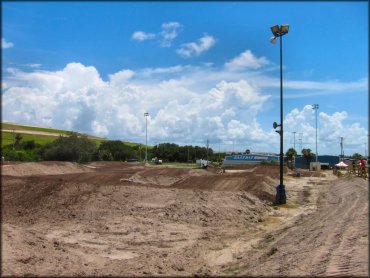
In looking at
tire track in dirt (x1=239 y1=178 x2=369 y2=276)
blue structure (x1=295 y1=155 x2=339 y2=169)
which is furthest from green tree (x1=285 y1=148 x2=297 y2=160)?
tire track in dirt (x1=239 y1=178 x2=369 y2=276)

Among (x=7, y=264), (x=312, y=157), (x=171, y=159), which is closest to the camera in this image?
(x=7, y=264)

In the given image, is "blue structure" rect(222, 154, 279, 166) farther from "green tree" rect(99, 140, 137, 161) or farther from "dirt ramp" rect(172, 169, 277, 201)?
"dirt ramp" rect(172, 169, 277, 201)

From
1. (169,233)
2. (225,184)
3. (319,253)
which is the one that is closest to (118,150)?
(225,184)

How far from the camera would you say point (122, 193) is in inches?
857

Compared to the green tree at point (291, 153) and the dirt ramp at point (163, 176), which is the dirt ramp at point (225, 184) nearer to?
the dirt ramp at point (163, 176)

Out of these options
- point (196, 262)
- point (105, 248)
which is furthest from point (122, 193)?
point (196, 262)

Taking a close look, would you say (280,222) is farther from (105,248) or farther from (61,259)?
(61,259)

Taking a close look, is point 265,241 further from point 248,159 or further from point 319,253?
point 248,159

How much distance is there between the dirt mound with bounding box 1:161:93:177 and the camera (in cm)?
4156

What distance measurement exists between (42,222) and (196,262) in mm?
8041

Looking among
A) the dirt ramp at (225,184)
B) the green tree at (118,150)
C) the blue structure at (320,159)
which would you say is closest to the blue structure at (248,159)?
the blue structure at (320,159)

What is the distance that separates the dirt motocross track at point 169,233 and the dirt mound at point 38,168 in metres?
15.8

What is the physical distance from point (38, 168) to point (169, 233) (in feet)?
111

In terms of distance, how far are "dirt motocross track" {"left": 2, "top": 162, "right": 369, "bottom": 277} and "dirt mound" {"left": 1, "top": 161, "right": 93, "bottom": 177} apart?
1580 cm
